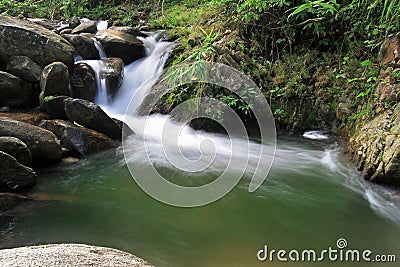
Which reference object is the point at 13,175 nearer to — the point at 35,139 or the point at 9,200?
the point at 9,200

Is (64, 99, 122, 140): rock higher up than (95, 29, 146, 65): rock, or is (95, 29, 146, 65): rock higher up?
(95, 29, 146, 65): rock

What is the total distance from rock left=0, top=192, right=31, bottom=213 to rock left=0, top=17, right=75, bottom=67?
4.33m

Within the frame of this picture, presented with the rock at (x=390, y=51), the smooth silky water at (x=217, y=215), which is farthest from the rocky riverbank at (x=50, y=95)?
the rock at (x=390, y=51)

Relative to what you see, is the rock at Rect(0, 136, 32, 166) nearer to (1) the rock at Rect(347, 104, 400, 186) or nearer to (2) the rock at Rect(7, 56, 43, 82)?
(2) the rock at Rect(7, 56, 43, 82)

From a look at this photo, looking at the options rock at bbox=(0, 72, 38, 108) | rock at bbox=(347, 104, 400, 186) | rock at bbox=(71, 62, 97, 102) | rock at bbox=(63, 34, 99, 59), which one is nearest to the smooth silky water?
rock at bbox=(347, 104, 400, 186)

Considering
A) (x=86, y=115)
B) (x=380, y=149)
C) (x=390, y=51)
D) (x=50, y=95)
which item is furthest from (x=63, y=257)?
(x=50, y=95)

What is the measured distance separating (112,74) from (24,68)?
1.91 m

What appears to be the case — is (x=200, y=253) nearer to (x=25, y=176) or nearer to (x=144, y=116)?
(x=25, y=176)

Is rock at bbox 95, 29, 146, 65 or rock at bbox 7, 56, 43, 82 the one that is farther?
rock at bbox 95, 29, 146, 65

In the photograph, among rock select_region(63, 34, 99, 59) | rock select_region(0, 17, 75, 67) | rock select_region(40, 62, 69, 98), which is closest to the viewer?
rock select_region(40, 62, 69, 98)

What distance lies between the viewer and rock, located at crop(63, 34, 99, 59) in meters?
7.95

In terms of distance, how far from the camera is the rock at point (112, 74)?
24.0 feet

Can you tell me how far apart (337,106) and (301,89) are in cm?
75

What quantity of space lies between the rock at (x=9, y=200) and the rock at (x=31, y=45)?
433cm
